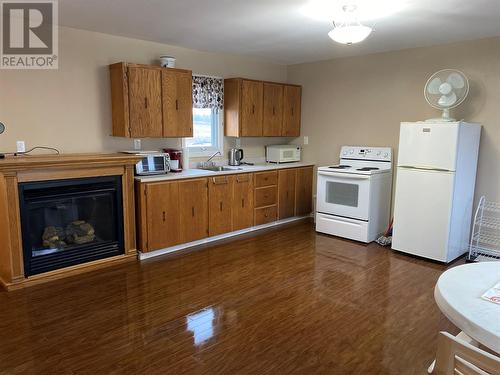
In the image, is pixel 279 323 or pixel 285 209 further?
pixel 285 209

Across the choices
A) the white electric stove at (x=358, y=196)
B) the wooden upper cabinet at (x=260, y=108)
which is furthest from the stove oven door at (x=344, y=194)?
the wooden upper cabinet at (x=260, y=108)

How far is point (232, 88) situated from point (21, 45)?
2421mm

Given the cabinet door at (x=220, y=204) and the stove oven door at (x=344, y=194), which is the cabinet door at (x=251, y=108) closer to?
the cabinet door at (x=220, y=204)

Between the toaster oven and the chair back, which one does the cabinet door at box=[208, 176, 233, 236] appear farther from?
the chair back

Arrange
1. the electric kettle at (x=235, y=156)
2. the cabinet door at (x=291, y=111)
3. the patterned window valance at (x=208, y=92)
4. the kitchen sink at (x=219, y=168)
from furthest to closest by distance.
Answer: the cabinet door at (x=291, y=111), the electric kettle at (x=235, y=156), the kitchen sink at (x=219, y=168), the patterned window valance at (x=208, y=92)

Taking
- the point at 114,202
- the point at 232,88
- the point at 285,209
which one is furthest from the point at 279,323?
the point at 232,88

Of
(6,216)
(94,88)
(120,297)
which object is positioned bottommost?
(120,297)

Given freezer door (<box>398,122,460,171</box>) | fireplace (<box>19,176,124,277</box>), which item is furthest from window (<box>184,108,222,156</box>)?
freezer door (<box>398,122,460,171</box>)

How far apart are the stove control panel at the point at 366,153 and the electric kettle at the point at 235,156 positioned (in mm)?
1422

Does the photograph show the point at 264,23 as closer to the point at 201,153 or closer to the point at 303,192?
the point at 201,153

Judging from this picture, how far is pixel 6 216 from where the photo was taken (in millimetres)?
3117

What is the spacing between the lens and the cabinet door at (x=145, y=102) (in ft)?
12.7

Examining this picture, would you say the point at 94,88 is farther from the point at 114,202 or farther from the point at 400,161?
Answer: the point at 400,161

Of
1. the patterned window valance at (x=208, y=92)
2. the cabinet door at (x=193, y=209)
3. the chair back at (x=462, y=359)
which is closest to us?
the chair back at (x=462, y=359)
